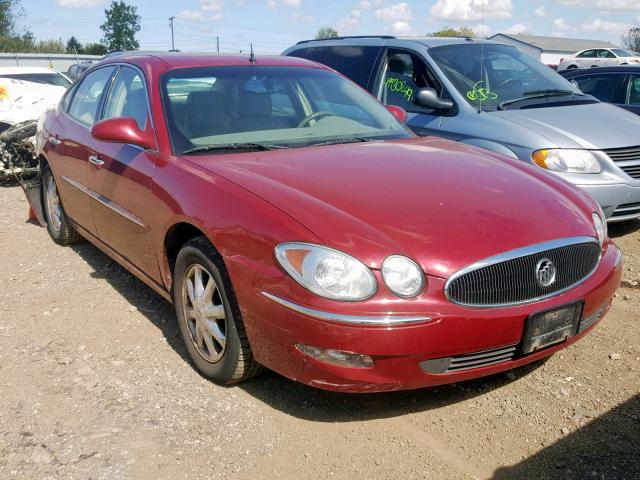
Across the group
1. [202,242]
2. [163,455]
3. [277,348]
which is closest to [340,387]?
[277,348]

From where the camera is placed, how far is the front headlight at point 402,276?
2557 mm

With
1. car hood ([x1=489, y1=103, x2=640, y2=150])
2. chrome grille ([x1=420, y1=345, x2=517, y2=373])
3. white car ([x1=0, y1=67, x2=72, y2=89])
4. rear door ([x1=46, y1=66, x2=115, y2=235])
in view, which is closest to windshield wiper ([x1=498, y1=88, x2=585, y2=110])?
car hood ([x1=489, y1=103, x2=640, y2=150])

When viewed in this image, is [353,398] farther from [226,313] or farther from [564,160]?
[564,160]

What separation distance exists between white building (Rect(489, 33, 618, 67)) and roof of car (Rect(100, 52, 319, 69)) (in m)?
63.8

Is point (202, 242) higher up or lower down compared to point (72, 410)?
higher up

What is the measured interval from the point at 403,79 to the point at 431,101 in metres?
0.72

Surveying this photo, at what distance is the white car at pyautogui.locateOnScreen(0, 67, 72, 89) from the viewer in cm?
1163

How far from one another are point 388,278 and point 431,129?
352 centimetres

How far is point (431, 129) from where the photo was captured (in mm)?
5820

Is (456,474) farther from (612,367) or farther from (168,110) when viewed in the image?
(168,110)

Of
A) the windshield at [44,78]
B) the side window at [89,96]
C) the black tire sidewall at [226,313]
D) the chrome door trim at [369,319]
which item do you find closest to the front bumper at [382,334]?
the chrome door trim at [369,319]

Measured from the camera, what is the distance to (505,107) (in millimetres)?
5746

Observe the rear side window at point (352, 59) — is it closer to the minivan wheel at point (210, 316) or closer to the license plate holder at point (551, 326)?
the minivan wheel at point (210, 316)

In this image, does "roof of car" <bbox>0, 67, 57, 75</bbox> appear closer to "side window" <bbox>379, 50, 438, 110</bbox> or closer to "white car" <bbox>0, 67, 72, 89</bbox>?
"white car" <bbox>0, 67, 72, 89</bbox>
